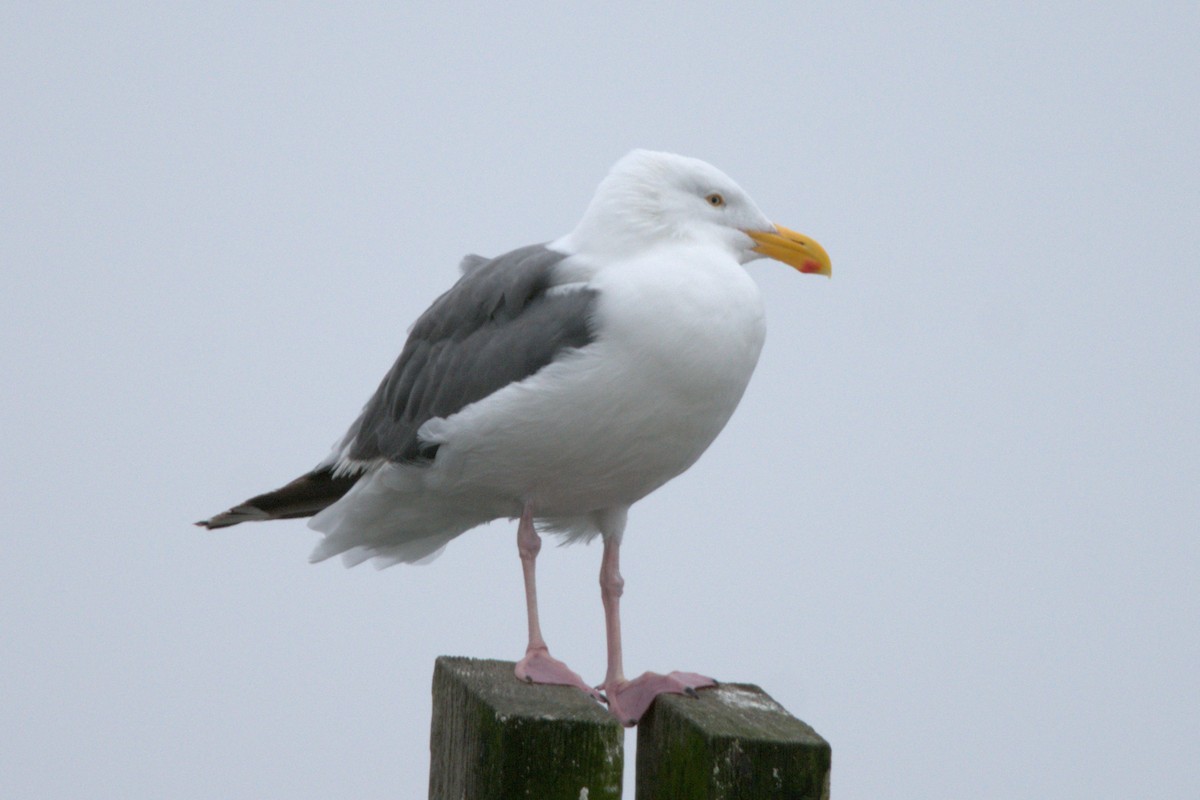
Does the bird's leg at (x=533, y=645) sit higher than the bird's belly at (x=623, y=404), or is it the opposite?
the bird's belly at (x=623, y=404)

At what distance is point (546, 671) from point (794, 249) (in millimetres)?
1735

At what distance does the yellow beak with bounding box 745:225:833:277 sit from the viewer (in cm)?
479

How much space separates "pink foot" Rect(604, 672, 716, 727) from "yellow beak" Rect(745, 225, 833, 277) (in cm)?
150

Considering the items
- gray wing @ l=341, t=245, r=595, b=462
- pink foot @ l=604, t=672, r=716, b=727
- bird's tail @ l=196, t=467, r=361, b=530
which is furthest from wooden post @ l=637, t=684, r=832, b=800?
bird's tail @ l=196, t=467, r=361, b=530

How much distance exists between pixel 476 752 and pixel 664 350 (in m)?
1.48

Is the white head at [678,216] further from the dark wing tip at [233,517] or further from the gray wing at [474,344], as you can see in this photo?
the dark wing tip at [233,517]

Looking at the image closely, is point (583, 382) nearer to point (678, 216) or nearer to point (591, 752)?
point (678, 216)

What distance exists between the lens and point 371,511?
4.98 meters

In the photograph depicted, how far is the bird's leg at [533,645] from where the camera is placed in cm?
399

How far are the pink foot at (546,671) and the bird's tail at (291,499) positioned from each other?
1351mm

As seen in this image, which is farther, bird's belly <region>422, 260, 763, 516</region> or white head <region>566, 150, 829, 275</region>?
white head <region>566, 150, 829, 275</region>

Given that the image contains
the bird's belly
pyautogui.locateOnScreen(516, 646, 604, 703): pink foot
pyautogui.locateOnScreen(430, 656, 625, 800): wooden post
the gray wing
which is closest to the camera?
pyautogui.locateOnScreen(430, 656, 625, 800): wooden post

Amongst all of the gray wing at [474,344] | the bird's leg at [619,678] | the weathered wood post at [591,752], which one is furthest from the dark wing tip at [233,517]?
the weathered wood post at [591,752]

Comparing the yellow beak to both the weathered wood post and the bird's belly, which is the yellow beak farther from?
the weathered wood post
